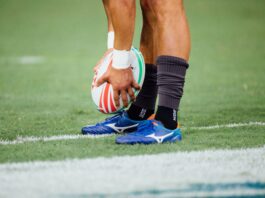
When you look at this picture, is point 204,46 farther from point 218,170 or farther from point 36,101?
point 218,170

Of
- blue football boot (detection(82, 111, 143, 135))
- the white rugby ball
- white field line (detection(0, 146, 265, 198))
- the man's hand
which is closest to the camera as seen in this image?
white field line (detection(0, 146, 265, 198))

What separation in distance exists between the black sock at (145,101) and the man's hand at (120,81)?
39 centimetres

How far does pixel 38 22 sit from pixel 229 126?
16.1 meters

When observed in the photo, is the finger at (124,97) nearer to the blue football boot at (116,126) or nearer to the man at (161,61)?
the man at (161,61)

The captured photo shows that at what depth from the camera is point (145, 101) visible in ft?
12.5

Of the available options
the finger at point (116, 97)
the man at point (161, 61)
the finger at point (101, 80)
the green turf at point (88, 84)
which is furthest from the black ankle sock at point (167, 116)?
the finger at point (101, 80)

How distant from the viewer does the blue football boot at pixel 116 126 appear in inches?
144

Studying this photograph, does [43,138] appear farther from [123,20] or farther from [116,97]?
[123,20]

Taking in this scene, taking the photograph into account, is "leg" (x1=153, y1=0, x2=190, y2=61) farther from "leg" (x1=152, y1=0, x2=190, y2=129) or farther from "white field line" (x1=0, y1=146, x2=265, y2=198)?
Answer: "white field line" (x1=0, y1=146, x2=265, y2=198)

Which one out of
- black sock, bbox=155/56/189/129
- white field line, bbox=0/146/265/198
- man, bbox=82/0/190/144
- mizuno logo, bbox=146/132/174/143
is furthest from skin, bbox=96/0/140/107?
white field line, bbox=0/146/265/198

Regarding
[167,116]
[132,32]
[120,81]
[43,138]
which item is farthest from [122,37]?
[43,138]

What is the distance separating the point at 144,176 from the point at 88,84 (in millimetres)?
4960

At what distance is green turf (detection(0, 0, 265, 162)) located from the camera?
10.6 ft

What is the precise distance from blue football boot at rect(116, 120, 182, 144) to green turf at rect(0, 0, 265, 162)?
3.3 inches
